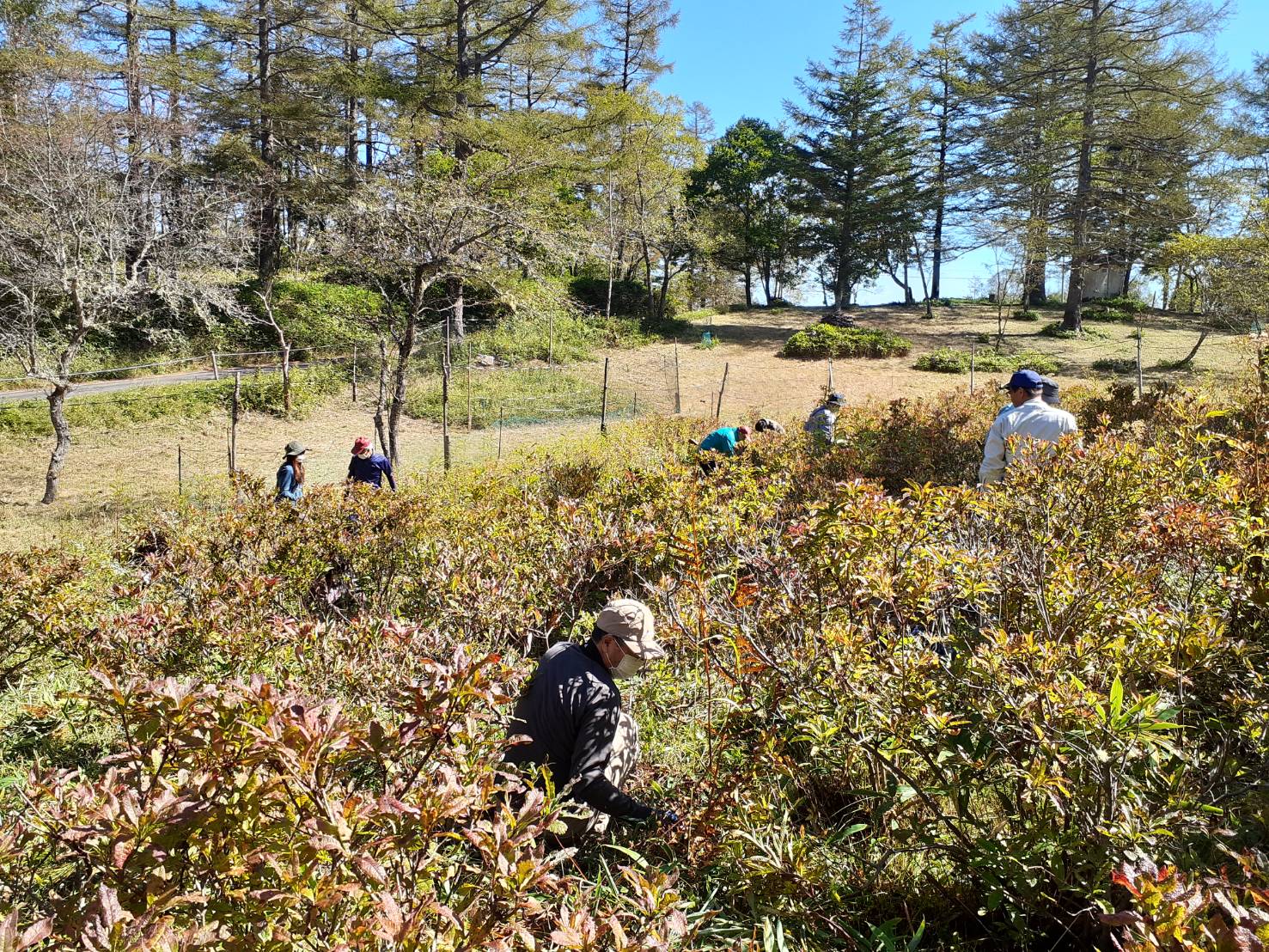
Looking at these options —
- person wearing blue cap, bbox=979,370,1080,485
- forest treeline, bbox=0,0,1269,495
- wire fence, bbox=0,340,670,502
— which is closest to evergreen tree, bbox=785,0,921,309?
forest treeline, bbox=0,0,1269,495

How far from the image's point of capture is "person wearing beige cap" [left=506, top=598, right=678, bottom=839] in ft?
7.94

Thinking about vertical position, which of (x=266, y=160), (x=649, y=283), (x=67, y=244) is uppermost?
(x=266, y=160)

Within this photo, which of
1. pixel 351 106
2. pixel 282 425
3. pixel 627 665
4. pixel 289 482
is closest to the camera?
pixel 627 665

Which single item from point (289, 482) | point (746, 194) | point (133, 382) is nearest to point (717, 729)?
point (289, 482)

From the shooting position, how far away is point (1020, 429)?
179 inches

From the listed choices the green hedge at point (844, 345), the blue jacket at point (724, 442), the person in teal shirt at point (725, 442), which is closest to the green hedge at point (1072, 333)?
the green hedge at point (844, 345)

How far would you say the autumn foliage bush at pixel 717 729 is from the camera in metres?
1.33

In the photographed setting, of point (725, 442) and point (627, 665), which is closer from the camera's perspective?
point (627, 665)

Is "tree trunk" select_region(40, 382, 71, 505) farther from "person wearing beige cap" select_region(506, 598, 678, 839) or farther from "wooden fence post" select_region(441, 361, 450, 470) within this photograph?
"person wearing beige cap" select_region(506, 598, 678, 839)

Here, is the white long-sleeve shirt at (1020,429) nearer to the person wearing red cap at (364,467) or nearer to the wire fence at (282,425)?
the person wearing red cap at (364,467)

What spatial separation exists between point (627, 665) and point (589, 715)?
0.24 meters

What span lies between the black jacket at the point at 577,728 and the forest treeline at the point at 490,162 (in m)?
7.55

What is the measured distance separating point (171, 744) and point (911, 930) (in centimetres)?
206

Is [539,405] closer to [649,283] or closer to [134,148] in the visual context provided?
[134,148]
